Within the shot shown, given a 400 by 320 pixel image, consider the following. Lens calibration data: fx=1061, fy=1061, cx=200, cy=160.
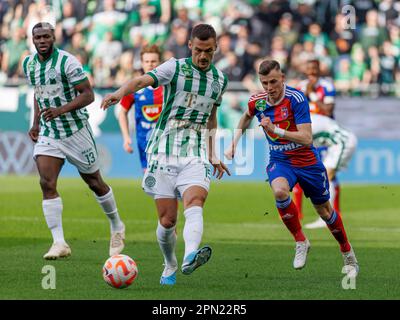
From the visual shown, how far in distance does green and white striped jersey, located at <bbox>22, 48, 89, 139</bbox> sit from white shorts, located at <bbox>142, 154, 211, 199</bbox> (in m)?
2.23

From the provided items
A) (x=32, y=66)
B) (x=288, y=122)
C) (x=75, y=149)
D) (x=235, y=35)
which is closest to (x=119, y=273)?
(x=288, y=122)

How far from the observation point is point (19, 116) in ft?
77.9

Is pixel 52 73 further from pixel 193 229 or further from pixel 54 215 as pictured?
pixel 193 229

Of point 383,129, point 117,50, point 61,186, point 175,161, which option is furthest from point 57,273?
point 117,50

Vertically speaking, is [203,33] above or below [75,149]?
above

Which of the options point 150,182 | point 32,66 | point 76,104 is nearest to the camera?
point 150,182

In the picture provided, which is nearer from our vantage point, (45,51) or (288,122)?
(288,122)

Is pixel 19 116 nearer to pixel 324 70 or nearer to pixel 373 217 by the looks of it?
pixel 324 70

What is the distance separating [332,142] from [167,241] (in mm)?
6963

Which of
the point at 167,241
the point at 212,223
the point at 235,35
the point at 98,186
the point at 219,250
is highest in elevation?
the point at 235,35

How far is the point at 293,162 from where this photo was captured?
9656 mm

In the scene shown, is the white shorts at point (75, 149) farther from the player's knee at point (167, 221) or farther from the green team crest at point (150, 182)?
the player's knee at point (167, 221)

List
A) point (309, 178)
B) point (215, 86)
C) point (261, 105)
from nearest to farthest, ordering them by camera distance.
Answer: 1. point (215, 86)
2. point (309, 178)
3. point (261, 105)

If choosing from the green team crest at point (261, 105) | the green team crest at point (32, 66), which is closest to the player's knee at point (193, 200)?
the green team crest at point (261, 105)
